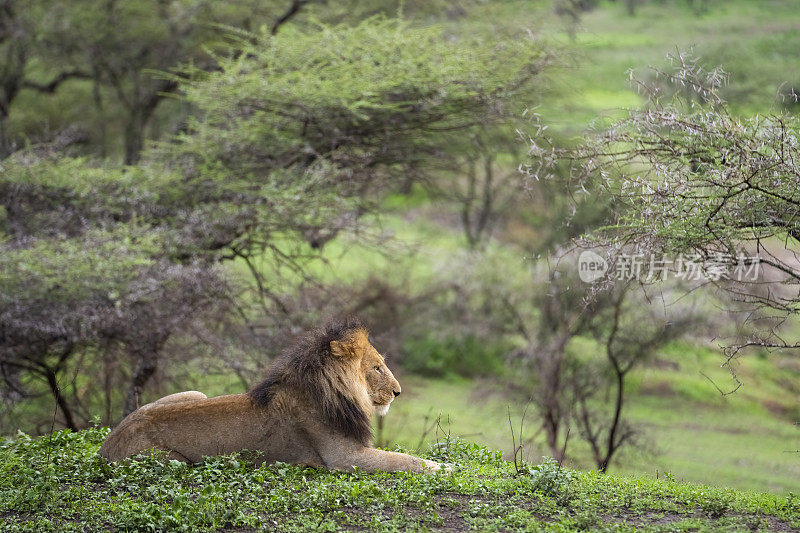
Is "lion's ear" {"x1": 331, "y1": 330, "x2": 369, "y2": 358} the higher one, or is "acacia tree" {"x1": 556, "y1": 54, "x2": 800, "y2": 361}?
"acacia tree" {"x1": 556, "y1": 54, "x2": 800, "y2": 361}

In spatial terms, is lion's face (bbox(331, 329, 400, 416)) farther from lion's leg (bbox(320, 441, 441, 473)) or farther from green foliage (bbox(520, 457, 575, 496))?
green foliage (bbox(520, 457, 575, 496))

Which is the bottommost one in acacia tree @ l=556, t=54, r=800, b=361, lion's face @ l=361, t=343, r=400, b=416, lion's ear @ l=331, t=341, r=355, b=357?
lion's face @ l=361, t=343, r=400, b=416

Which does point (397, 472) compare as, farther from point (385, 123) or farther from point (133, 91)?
point (133, 91)

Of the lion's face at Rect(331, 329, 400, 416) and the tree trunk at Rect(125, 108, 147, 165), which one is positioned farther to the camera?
the tree trunk at Rect(125, 108, 147, 165)

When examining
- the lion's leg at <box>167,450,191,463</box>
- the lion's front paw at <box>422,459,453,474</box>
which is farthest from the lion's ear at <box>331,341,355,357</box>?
the lion's leg at <box>167,450,191,463</box>

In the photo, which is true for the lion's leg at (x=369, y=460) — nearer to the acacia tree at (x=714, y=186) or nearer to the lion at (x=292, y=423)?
the lion at (x=292, y=423)

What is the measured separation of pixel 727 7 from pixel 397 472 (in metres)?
62.5

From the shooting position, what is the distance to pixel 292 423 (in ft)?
23.8

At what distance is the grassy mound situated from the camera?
595cm

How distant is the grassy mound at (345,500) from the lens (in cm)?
595

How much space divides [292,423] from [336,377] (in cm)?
52

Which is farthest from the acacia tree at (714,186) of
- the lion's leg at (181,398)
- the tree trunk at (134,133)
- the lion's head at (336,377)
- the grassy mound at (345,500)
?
the tree trunk at (134,133)

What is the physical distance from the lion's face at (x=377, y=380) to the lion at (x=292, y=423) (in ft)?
0.64

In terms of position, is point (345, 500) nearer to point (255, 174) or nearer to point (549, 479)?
point (549, 479)
